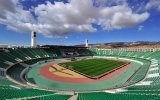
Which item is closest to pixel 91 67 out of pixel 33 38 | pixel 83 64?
pixel 83 64

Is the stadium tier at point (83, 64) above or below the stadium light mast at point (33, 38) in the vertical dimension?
below

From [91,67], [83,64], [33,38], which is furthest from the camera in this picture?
[33,38]

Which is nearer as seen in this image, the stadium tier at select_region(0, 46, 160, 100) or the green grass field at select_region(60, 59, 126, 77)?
the stadium tier at select_region(0, 46, 160, 100)

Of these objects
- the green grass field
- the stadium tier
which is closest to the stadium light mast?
the stadium tier

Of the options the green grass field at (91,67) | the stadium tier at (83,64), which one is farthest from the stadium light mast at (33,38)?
the green grass field at (91,67)

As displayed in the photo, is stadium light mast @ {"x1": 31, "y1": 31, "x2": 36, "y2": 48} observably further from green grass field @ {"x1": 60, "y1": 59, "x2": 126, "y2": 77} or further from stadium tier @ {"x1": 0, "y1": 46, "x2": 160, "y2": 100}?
green grass field @ {"x1": 60, "y1": 59, "x2": 126, "y2": 77}

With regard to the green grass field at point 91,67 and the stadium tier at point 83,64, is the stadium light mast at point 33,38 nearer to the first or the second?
the stadium tier at point 83,64

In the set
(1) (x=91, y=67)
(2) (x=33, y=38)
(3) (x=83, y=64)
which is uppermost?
(2) (x=33, y=38)

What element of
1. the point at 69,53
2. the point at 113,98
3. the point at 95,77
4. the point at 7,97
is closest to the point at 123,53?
the point at 69,53

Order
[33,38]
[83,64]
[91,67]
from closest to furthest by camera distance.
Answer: [91,67], [83,64], [33,38]

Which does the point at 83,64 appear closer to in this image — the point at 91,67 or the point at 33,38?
the point at 91,67

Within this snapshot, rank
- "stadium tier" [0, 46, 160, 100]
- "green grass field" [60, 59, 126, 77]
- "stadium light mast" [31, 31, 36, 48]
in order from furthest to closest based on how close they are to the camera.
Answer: "stadium light mast" [31, 31, 36, 48] < "green grass field" [60, 59, 126, 77] < "stadium tier" [0, 46, 160, 100]

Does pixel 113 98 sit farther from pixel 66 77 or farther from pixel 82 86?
pixel 66 77

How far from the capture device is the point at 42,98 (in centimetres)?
1930
